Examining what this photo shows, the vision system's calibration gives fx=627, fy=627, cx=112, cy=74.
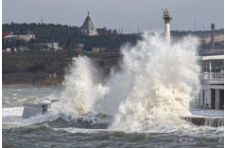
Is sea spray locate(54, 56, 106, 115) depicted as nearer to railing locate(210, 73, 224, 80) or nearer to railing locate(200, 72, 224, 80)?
railing locate(200, 72, 224, 80)

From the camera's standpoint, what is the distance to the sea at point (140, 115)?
68.4 ft

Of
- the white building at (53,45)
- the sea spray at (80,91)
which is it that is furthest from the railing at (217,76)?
the white building at (53,45)

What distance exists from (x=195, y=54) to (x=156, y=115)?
3.47m

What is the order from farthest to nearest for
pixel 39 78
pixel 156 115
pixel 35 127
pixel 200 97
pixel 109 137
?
pixel 39 78 < pixel 200 97 < pixel 35 127 < pixel 156 115 < pixel 109 137

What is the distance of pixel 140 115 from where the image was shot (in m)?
24.0

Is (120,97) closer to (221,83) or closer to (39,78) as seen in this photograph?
(221,83)

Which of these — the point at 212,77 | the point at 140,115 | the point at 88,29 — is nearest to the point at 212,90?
the point at 212,77

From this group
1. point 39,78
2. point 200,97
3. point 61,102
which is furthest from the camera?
point 39,78

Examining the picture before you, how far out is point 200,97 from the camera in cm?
2720

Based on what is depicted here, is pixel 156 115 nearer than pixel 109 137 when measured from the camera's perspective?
No

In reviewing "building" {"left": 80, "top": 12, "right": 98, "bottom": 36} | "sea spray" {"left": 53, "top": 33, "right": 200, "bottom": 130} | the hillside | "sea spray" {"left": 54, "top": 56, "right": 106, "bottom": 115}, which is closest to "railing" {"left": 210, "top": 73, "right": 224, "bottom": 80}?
"sea spray" {"left": 53, "top": 33, "right": 200, "bottom": 130}

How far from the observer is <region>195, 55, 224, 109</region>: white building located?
85.8 ft

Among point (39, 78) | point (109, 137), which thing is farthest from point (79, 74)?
point (39, 78)

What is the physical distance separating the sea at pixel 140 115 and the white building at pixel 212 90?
0.72 m
